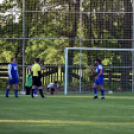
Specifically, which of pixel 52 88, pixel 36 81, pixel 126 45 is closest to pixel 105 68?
pixel 126 45

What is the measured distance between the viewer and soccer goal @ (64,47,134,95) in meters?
20.5

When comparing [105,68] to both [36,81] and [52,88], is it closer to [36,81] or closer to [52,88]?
[52,88]

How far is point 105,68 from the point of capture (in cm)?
2100

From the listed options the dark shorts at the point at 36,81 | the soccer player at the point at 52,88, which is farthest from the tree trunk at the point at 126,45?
the dark shorts at the point at 36,81

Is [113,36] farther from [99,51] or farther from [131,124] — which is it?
[131,124]

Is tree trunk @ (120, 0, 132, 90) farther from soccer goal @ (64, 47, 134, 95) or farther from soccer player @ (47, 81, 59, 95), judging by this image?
soccer player @ (47, 81, 59, 95)

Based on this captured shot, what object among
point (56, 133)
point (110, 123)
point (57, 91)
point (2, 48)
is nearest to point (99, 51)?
point (57, 91)

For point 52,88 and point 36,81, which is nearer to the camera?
point 36,81

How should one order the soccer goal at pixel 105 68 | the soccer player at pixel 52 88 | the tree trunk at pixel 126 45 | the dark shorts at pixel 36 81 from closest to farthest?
the dark shorts at pixel 36 81 < the soccer player at pixel 52 88 < the soccer goal at pixel 105 68 < the tree trunk at pixel 126 45

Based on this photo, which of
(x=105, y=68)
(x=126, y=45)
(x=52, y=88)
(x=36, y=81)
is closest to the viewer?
(x=36, y=81)

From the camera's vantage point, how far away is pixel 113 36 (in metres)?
22.0

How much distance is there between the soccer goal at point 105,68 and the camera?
807 inches

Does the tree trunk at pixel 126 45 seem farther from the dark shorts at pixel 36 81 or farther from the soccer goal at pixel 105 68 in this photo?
the dark shorts at pixel 36 81

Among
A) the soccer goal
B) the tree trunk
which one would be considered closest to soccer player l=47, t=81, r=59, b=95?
the soccer goal
